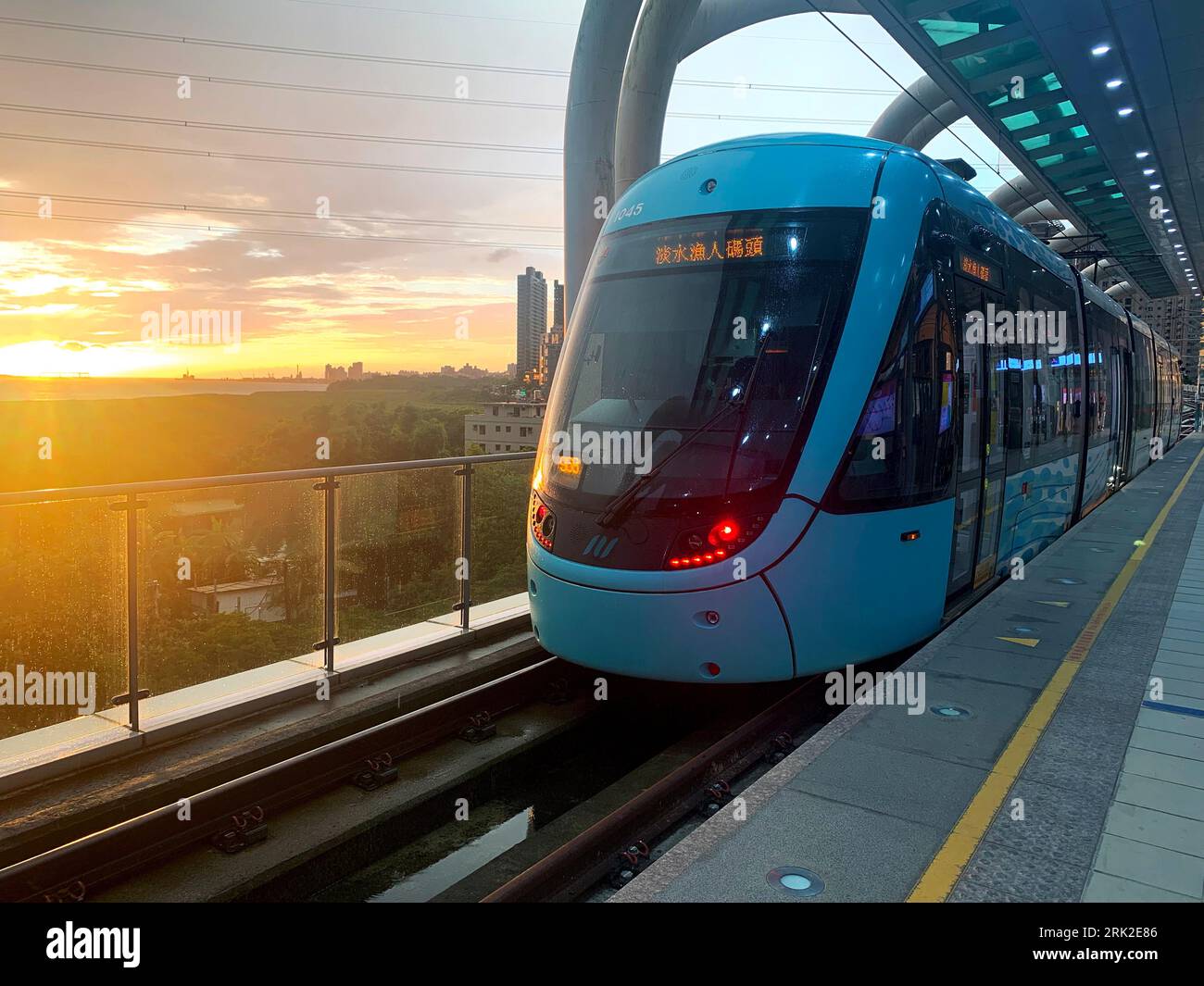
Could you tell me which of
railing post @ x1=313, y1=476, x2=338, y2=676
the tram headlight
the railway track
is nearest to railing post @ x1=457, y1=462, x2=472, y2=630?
the railway track

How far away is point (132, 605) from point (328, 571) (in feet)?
4.90

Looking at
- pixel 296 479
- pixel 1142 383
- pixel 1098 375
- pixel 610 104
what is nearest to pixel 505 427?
pixel 610 104

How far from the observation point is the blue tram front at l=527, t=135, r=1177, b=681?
5184 millimetres

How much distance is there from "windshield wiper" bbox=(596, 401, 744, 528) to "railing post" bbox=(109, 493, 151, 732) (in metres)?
2.68

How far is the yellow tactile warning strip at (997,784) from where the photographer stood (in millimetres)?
3354

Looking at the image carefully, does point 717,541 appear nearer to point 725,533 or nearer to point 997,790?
point 725,533

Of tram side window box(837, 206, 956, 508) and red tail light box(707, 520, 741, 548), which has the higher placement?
tram side window box(837, 206, 956, 508)

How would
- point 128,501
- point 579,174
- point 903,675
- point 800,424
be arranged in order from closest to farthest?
point 128,501 < point 800,424 < point 903,675 < point 579,174

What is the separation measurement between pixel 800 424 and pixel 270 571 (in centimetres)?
351

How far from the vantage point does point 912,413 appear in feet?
18.9

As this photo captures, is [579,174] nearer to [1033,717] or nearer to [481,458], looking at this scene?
[481,458]

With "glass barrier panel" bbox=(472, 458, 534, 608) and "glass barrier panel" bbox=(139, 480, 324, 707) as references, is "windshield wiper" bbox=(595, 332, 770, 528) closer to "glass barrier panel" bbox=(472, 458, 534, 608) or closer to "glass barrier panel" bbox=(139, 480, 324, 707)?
"glass barrier panel" bbox=(139, 480, 324, 707)
